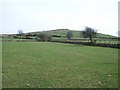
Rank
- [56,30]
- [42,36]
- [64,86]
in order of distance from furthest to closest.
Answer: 1. [56,30]
2. [42,36]
3. [64,86]

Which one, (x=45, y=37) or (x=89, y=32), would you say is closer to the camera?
(x=89, y=32)

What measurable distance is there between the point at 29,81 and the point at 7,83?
37.0 inches

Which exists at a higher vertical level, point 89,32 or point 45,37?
point 89,32

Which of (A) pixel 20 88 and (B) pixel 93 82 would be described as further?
(B) pixel 93 82

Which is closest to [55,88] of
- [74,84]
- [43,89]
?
[43,89]

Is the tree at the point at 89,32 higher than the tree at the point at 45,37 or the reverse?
higher

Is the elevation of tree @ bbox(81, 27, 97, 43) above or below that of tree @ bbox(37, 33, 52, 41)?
above

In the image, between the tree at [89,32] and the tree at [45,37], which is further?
the tree at [45,37]

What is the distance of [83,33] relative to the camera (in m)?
79.9

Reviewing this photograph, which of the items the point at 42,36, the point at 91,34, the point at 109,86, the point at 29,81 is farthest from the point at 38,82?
the point at 42,36

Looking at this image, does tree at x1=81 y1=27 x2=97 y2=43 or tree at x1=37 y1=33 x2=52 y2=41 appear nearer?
tree at x1=81 y1=27 x2=97 y2=43

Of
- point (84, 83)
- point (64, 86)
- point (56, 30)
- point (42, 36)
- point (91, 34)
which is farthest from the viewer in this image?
point (56, 30)

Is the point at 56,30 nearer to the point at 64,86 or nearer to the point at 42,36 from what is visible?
the point at 42,36

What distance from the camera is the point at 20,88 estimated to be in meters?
8.32
